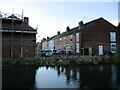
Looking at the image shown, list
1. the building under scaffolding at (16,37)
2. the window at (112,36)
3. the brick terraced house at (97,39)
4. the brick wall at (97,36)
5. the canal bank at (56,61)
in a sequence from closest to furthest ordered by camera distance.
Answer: the canal bank at (56,61), the building under scaffolding at (16,37), the brick terraced house at (97,39), the brick wall at (97,36), the window at (112,36)

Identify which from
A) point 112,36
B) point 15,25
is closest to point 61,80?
point 15,25

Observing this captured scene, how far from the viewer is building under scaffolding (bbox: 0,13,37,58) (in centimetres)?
2052

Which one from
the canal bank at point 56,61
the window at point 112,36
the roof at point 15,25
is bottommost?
the canal bank at point 56,61

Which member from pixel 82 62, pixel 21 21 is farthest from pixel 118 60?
pixel 21 21

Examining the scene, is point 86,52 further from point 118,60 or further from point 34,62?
point 34,62

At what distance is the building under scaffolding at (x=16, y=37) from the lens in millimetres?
20516

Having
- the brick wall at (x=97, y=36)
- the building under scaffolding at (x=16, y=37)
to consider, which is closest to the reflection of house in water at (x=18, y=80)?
the building under scaffolding at (x=16, y=37)

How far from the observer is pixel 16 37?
69.8 ft

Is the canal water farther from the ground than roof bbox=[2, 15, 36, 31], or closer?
closer

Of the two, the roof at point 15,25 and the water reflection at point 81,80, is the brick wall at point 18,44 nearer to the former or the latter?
the roof at point 15,25

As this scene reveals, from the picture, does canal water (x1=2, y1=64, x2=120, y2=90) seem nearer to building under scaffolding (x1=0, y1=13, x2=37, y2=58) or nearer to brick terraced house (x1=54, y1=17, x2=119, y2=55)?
building under scaffolding (x1=0, y1=13, x2=37, y2=58)

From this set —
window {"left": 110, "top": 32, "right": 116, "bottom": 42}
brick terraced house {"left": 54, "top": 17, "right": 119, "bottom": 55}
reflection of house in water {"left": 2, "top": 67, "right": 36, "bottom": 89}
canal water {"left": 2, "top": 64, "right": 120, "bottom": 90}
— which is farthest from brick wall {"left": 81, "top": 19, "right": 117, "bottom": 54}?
reflection of house in water {"left": 2, "top": 67, "right": 36, "bottom": 89}

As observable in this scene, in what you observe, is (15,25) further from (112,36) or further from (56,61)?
(112,36)

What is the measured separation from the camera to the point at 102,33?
90.7ft
